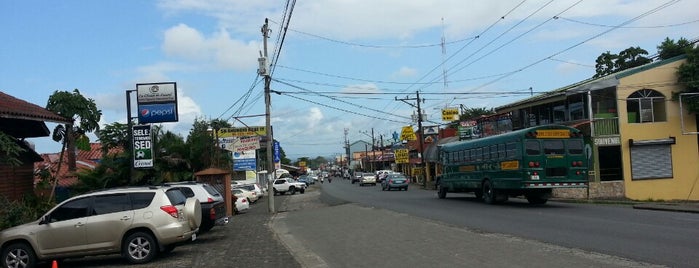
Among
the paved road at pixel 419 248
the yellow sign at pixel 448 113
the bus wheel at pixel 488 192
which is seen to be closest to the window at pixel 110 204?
the paved road at pixel 419 248

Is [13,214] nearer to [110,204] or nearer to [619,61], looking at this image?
[110,204]

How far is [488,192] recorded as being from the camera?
27.3 meters

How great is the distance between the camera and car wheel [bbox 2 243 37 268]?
39.5 feet

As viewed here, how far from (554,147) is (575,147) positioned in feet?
3.27

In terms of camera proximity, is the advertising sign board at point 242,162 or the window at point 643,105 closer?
the window at point 643,105

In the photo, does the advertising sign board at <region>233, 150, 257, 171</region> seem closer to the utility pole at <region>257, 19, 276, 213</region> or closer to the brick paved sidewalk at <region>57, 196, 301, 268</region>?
the utility pole at <region>257, 19, 276, 213</region>

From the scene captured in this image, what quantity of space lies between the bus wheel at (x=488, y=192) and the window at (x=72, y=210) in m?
18.5

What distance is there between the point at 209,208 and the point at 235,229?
3506 mm

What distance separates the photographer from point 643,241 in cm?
1235

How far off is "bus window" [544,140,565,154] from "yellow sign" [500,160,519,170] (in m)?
1.25

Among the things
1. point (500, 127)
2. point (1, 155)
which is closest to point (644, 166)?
point (500, 127)

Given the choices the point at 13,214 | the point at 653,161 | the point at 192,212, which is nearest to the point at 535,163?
the point at 653,161

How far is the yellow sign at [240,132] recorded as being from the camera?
50438 mm

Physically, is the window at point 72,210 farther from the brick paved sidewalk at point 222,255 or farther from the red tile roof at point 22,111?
the red tile roof at point 22,111
